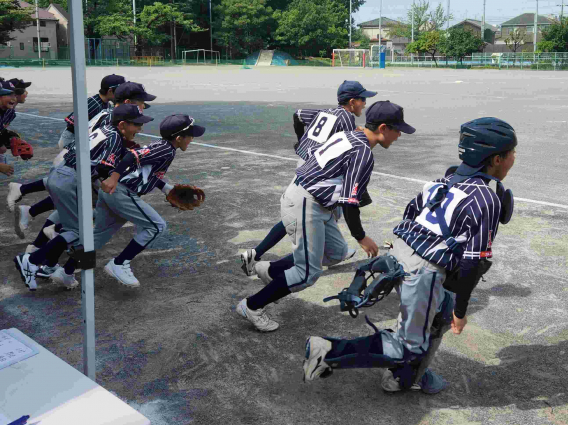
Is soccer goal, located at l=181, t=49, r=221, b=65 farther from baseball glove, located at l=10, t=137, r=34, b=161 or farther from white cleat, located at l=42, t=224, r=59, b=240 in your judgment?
white cleat, located at l=42, t=224, r=59, b=240

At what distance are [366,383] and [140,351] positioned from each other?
151 centimetres

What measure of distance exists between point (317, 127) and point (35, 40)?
8036 centimetres

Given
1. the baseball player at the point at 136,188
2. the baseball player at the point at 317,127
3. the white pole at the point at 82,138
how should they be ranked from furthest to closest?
the baseball player at the point at 317,127, the baseball player at the point at 136,188, the white pole at the point at 82,138

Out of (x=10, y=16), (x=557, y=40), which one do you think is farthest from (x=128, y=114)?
(x=557, y=40)

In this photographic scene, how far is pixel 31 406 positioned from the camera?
83.9 inches

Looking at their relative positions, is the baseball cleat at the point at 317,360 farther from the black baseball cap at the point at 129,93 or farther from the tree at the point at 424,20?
the tree at the point at 424,20

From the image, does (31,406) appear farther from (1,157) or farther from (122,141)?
(1,157)

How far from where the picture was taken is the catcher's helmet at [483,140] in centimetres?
316

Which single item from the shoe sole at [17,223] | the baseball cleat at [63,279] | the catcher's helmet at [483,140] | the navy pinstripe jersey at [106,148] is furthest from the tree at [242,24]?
the catcher's helmet at [483,140]

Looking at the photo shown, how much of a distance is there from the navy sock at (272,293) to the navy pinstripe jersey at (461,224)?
1140 millimetres

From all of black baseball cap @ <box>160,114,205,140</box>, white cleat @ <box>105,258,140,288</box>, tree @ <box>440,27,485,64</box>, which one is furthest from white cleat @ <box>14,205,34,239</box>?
tree @ <box>440,27,485,64</box>

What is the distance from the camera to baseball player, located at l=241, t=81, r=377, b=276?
5.38 m

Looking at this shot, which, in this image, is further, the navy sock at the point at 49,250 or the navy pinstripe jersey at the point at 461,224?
the navy sock at the point at 49,250

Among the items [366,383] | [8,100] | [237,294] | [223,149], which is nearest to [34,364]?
[366,383]
